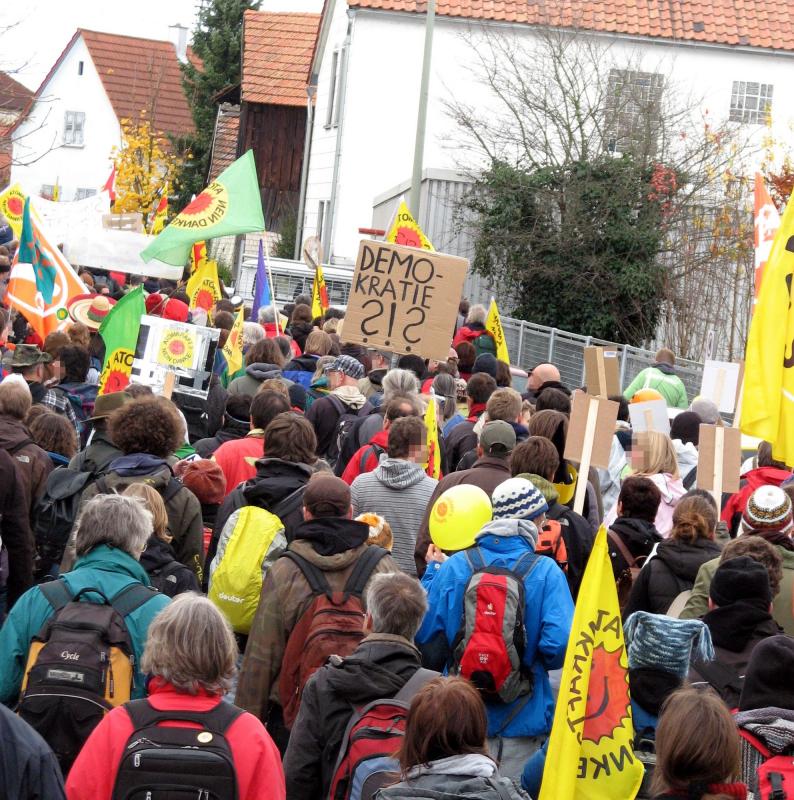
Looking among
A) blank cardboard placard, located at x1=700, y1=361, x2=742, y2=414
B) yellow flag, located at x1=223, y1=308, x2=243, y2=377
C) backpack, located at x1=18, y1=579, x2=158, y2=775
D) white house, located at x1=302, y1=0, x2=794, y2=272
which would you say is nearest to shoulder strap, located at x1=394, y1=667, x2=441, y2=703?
backpack, located at x1=18, y1=579, x2=158, y2=775

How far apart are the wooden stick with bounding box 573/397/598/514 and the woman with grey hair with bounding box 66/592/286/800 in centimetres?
386

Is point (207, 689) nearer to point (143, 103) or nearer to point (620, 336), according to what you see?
point (620, 336)

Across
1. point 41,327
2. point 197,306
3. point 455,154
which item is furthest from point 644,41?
point 41,327

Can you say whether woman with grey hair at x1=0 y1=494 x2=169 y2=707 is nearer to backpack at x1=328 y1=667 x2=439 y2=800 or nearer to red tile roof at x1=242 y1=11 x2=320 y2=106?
backpack at x1=328 y1=667 x2=439 y2=800

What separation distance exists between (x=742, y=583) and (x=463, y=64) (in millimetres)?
27532

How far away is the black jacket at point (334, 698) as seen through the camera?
15.0 feet

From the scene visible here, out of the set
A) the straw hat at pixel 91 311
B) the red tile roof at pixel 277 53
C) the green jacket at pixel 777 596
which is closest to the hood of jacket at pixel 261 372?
the straw hat at pixel 91 311

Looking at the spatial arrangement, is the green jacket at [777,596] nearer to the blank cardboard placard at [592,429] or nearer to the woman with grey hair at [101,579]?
the blank cardboard placard at [592,429]

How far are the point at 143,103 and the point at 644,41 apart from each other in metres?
40.5

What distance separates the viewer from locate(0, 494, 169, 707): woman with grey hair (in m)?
4.78

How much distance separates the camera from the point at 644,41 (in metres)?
30.8

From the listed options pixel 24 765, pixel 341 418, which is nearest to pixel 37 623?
pixel 24 765

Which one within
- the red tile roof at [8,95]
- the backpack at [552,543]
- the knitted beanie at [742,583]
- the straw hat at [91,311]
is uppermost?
Answer: the red tile roof at [8,95]

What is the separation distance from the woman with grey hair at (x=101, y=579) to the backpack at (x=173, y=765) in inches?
38.0
